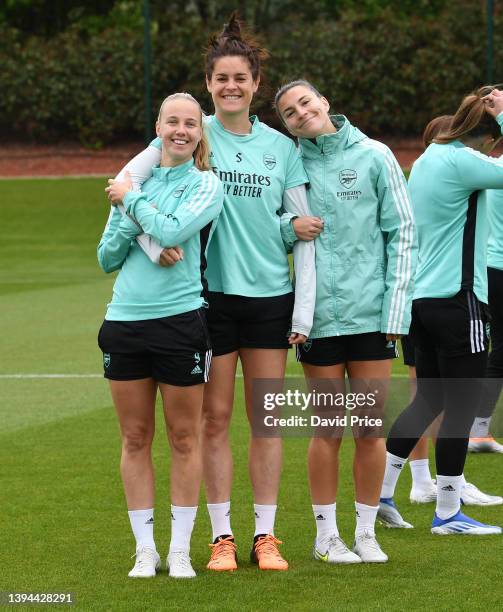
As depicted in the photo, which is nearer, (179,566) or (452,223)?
(179,566)

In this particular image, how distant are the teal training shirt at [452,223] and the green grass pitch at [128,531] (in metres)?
1.20

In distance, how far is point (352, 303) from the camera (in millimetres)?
5566

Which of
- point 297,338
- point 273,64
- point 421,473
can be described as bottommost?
point 273,64

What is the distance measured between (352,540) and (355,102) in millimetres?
26180

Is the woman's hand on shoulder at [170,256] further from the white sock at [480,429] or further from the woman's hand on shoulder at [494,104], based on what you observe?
the white sock at [480,429]

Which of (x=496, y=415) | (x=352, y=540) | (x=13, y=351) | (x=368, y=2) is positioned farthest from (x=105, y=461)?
(x=368, y=2)

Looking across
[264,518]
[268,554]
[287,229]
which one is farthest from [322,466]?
[287,229]

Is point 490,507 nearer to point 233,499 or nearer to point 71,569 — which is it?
point 233,499

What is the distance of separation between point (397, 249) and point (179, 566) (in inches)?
63.3

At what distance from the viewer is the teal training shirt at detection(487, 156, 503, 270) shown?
8047mm

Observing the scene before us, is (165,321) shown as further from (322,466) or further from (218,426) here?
(322,466)

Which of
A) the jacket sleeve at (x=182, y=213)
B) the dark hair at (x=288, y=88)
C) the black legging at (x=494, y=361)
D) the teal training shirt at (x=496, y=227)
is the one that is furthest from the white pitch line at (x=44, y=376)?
the jacket sleeve at (x=182, y=213)

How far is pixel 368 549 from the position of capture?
571cm

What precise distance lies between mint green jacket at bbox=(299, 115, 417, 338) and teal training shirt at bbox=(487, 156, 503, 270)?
2.56 meters
